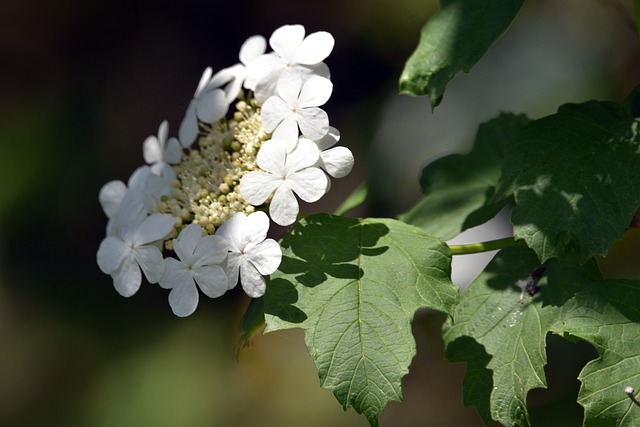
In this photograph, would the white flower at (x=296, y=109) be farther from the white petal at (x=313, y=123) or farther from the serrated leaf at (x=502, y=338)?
the serrated leaf at (x=502, y=338)

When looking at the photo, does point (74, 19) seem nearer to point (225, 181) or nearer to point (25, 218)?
point (25, 218)

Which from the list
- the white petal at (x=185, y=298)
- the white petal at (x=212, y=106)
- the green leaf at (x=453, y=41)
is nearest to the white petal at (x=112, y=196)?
the white petal at (x=212, y=106)

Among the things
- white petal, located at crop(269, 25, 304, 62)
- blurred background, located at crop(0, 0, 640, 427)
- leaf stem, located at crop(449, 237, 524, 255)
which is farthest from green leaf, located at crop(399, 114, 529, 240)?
blurred background, located at crop(0, 0, 640, 427)

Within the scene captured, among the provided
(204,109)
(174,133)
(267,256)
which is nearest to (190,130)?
(204,109)

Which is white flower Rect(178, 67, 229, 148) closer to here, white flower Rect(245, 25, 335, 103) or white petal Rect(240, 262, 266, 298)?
white flower Rect(245, 25, 335, 103)

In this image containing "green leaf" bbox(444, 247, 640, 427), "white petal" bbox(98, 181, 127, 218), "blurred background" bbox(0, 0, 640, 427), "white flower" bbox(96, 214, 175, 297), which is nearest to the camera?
"green leaf" bbox(444, 247, 640, 427)

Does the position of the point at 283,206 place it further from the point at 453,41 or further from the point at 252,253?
the point at 453,41

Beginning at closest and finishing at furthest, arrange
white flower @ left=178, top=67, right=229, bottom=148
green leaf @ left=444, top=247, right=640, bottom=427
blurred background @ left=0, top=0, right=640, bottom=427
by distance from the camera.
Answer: green leaf @ left=444, top=247, right=640, bottom=427 → white flower @ left=178, top=67, right=229, bottom=148 → blurred background @ left=0, top=0, right=640, bottom=427

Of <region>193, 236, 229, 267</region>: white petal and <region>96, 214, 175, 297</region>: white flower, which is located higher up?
<region>193, 236, 229, 267</region>: white petal
